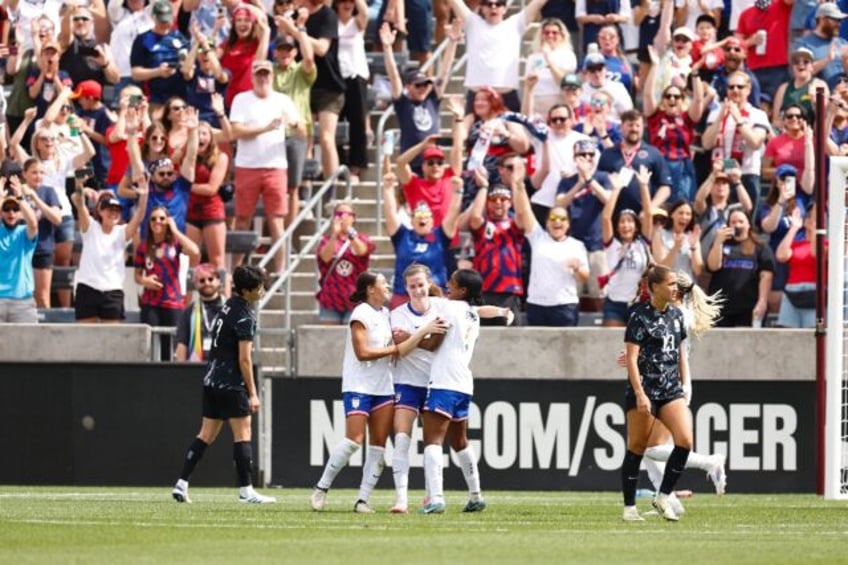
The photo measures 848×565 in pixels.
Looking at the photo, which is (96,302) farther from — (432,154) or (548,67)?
(548,67)

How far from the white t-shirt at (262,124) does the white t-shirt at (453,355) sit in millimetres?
8031

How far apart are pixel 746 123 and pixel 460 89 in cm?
463

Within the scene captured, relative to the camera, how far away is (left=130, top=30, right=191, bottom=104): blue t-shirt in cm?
2598

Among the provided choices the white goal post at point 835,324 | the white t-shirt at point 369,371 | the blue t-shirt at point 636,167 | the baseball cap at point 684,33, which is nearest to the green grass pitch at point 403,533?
the white goal post at point 835,324

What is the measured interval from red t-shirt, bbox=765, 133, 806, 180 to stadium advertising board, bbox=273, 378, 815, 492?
3162 mm

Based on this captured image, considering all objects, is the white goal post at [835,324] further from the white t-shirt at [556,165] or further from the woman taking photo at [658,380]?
the white t-shirt at [556,165]

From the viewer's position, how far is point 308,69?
83.1ft

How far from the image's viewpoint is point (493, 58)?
25188 mm

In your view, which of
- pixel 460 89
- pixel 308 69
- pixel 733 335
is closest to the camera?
pixel 733 335

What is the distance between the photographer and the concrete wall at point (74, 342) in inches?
881

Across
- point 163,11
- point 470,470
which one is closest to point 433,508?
point 470,470

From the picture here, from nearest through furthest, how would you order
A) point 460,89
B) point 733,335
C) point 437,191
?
point 733,335
point 437,191
point 460,89

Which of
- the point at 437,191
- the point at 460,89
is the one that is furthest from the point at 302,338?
the point at 460,89

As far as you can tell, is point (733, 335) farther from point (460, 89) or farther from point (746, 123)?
point (460, 89)
